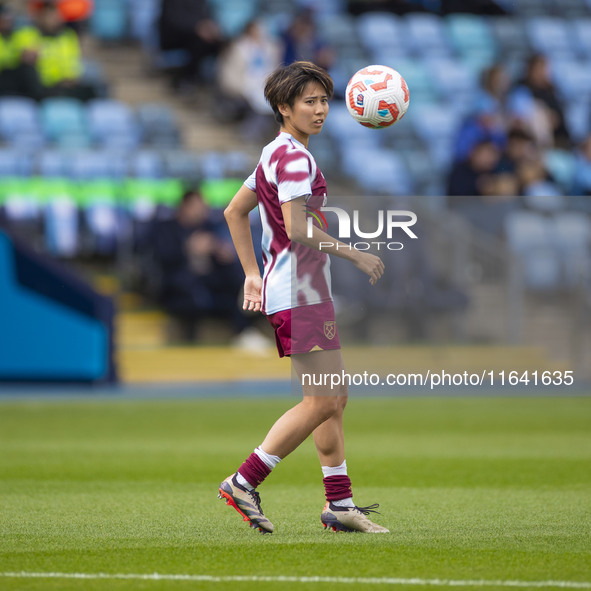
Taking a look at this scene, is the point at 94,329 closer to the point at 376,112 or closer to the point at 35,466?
the point at 35,466

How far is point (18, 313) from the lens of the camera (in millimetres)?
13133

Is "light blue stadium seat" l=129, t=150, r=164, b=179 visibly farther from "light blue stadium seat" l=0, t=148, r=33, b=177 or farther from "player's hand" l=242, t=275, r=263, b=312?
"player's hand" l=242, t=275, r=263, b=312

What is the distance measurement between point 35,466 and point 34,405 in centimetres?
399

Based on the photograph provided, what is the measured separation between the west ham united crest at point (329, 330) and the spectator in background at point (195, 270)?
9405 millimetres

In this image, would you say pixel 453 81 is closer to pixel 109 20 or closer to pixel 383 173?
pixel 383 173

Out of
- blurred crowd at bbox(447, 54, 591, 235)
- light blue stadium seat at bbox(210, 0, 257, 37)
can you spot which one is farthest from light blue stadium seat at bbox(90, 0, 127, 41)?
blurred crowd at bbox(447, 54, 591, 235)

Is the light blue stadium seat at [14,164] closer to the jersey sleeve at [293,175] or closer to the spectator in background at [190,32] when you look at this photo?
the spectator in background at [190,32]

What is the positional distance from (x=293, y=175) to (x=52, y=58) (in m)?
12.1

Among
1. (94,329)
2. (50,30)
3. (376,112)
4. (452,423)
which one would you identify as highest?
(50,30)

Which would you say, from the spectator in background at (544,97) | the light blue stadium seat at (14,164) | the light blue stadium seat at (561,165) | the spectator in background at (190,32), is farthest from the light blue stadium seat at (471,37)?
the light blue stadium seat at (14,164)

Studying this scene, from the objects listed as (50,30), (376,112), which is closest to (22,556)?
(376,112)

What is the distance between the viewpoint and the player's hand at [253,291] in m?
5.33

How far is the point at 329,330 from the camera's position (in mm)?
5168

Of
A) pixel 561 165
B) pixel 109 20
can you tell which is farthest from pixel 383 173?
pixel 109 20
